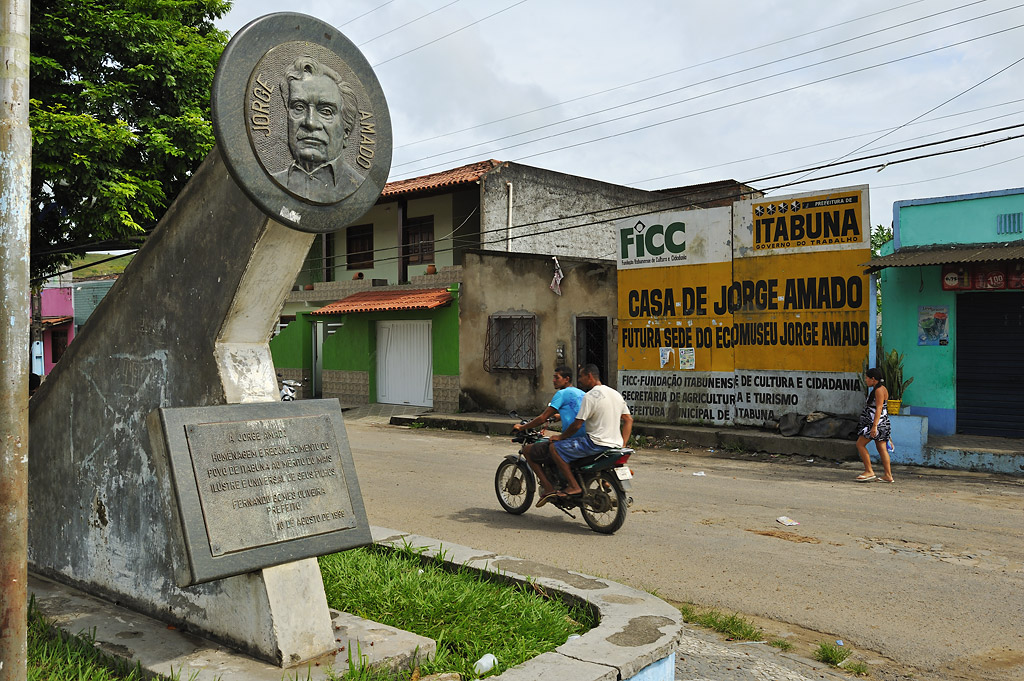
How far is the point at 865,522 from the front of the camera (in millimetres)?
8094

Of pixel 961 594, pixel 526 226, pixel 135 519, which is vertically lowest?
pixel 961 594

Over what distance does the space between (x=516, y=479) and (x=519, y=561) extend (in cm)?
304

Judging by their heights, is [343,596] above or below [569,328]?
below

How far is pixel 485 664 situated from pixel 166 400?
225 centimetres

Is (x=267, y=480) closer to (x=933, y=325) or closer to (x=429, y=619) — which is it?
(x=429, y=619)

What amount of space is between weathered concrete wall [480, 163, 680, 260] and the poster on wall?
36.3 feet

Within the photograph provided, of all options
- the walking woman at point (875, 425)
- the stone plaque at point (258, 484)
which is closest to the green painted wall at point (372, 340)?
the walking woman at point (875, 425)

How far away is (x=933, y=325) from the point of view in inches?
498

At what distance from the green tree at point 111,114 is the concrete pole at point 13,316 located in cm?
1076

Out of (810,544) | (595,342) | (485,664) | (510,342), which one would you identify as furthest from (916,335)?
Answer: (485,664)

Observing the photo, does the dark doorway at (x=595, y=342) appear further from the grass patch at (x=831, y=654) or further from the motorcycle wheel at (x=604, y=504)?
the grass patch at (x=831, y=654)

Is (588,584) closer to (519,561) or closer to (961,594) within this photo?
(519,561)

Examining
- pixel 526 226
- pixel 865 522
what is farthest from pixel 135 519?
pixel 526 226

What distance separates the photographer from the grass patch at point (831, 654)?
4.55 meters
